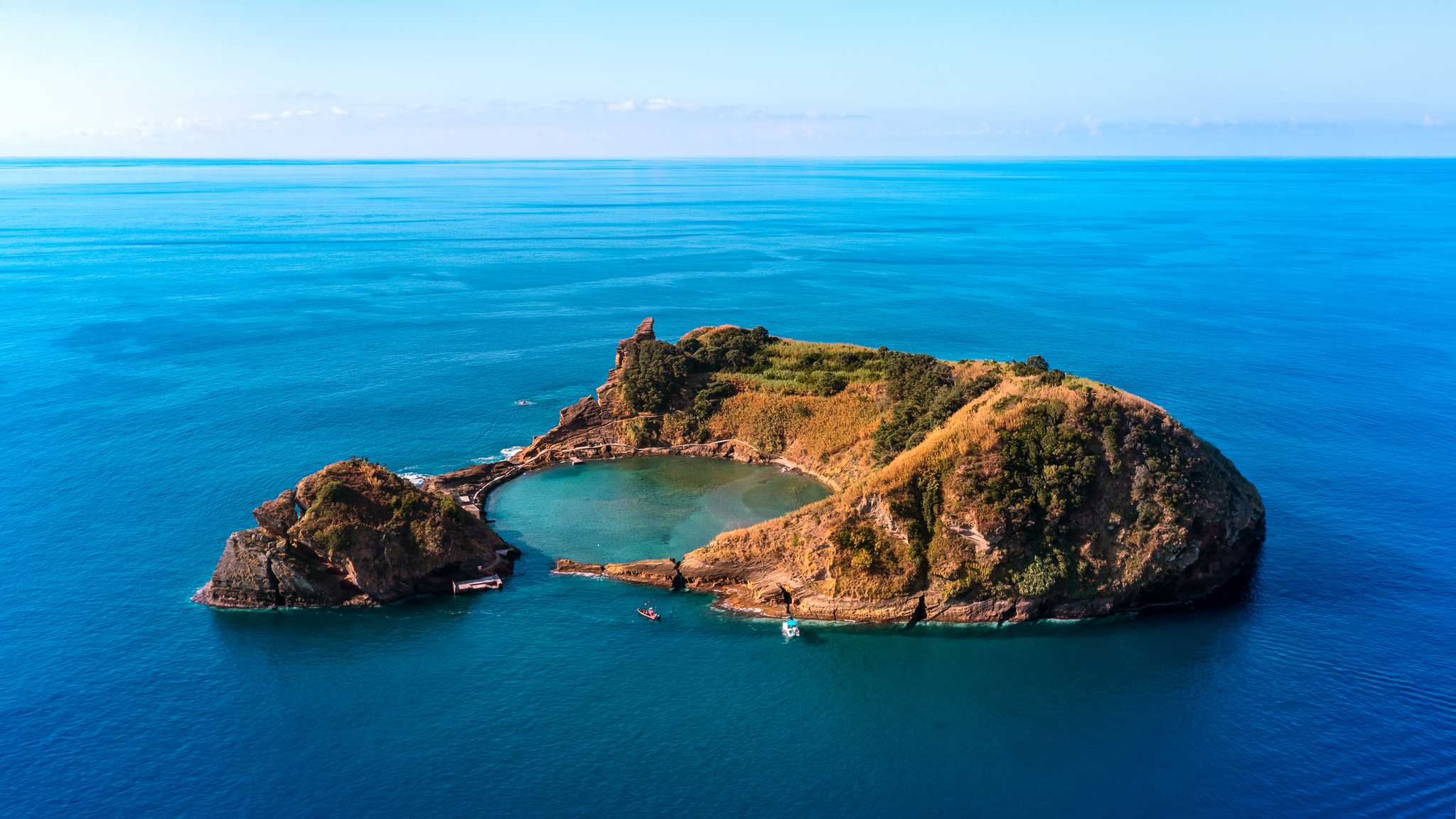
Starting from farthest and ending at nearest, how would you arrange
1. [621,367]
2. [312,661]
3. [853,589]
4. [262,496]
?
1. [621,367]
2. [262,496]
3. [853,589]
4. [312,661]

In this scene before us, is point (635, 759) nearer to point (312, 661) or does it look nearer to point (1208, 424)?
point (312, 661)

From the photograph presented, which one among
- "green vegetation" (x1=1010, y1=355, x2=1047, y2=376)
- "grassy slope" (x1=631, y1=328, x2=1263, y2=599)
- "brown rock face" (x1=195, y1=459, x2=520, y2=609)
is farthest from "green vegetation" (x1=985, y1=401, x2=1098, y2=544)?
"brown rock face" (x1=195, y1=459, x2=520, y2=609)

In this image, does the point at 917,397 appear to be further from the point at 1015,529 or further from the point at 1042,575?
the point at 1042,575

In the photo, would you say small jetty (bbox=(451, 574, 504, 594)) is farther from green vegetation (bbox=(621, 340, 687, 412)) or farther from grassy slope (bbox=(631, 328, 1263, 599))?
green vegetation (bbox=(621, 340, 687, 412))

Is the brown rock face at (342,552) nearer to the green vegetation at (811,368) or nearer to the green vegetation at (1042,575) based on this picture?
the green vegetation at (811,368)

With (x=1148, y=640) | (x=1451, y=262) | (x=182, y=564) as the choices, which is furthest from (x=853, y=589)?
(x=1451, y=262)
